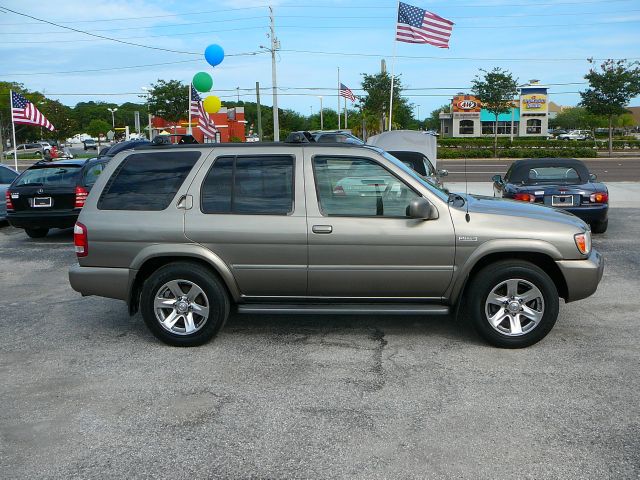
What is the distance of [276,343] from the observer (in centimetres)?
593

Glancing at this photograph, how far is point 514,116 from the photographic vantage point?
78.3m

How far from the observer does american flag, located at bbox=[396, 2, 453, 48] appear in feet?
69.4

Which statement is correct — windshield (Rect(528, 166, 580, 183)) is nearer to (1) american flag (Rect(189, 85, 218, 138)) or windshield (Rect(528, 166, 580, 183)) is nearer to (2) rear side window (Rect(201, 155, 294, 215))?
(2) rear side window (Rect(201, 155, 294, 215))

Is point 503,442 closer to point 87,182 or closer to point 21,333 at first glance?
point 21,333

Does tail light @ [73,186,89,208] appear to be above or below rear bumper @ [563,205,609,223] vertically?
above

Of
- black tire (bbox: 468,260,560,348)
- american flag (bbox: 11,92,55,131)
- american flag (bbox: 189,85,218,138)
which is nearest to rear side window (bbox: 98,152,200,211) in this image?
black tire (bbox: 468,260,560,348)

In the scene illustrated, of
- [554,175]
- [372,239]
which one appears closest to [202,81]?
[554,175]

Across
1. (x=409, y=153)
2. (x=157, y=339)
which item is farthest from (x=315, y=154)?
(x=409, y=153)

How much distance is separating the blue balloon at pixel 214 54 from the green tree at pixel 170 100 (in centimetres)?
2284

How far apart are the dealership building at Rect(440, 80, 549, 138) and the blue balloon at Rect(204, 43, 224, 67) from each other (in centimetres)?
5479

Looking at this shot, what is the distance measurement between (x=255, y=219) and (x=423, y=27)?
17539 mm

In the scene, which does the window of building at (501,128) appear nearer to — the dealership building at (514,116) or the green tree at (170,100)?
the dealership building at (514,116)

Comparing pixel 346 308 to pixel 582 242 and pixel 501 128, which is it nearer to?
pixel 582 242

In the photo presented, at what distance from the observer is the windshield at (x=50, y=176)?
38.7 feet
